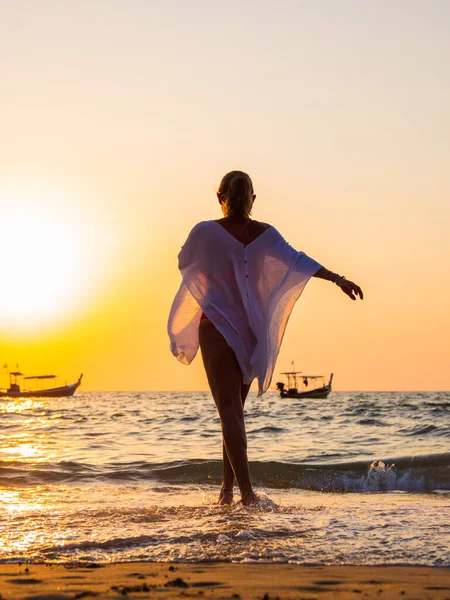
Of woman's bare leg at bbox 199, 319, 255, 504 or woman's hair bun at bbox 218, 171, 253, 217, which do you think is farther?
woman's hair bun at bbox 218, 171, 253, 217

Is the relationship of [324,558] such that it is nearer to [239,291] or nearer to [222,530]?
[222,530]

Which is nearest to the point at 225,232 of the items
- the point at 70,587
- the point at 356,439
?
the point at 70,587

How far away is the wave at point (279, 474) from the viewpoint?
742cm

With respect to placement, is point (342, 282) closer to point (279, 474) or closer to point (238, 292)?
point (238, 292)

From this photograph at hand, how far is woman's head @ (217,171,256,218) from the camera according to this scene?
4.93 meters

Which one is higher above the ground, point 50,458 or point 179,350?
point 179,350

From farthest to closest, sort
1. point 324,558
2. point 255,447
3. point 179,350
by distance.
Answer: point 255,447 → point 179,350 → point 324,558

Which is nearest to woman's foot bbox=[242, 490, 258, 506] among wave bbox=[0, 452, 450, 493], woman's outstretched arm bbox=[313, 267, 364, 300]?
woman's outstretched arm bbox=[313, 267, 364, 300]

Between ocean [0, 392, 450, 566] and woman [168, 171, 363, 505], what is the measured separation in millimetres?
730

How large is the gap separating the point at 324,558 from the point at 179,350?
7.79 feet

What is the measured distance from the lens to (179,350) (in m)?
5.27

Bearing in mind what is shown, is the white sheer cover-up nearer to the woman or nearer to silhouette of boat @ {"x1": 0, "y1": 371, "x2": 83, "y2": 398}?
the woman

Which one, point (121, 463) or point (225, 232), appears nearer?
point (225, 232)

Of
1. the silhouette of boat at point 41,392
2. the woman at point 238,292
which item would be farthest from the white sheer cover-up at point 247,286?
the silhouette of boat at point 41,392
